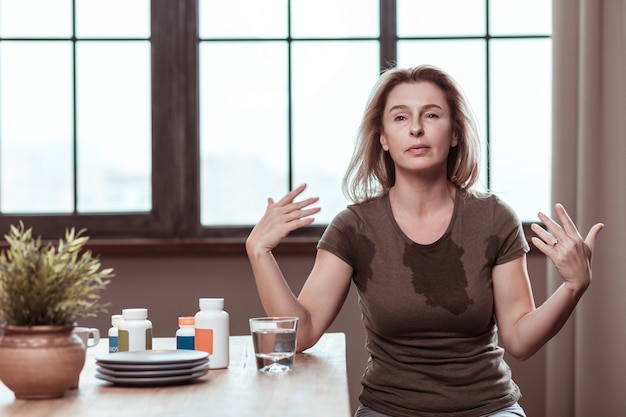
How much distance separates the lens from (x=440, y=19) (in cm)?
335

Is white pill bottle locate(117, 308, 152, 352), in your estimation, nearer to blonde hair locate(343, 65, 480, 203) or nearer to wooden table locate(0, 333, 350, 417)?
wooden table locate(0, 333, 350, 417)

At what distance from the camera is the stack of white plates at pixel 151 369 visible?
1.52m

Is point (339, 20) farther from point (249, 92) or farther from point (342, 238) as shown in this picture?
point (342, 238)

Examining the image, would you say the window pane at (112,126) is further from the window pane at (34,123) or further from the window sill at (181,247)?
the window sill at (181,247)

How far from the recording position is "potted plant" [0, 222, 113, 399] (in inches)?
54.8

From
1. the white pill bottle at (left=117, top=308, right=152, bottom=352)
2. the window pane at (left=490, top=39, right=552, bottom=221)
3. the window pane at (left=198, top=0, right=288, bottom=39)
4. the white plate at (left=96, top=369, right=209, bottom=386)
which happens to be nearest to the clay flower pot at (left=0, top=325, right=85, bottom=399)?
the white plate at (left=96, top=369, right=209, bottom=386)

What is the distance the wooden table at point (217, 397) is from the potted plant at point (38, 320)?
4 centimetres

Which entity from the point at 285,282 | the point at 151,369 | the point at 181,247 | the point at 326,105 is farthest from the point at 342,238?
the point at 326,105

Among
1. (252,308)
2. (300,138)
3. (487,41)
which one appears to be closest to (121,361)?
(252,308)

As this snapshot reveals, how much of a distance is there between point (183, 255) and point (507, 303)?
1418mm

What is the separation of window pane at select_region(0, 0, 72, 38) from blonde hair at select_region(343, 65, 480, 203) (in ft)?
4.84

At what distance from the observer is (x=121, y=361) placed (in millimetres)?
1542

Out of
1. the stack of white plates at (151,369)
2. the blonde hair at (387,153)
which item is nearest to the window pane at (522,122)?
the blonde hair at (387,153)

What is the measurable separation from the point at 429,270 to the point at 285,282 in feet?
1.08
